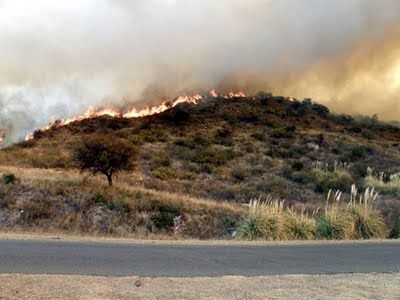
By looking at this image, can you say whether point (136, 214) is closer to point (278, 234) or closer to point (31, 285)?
point (278, 234)

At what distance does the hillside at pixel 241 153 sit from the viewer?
37219 millimetres

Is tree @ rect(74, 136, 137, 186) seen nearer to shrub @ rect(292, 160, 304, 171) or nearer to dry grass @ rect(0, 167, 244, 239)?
dry grass @ rect(0, 167, 244, 239)

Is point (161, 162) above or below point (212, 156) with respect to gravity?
below

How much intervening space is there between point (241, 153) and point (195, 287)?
155 ft

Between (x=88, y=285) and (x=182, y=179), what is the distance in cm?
3348

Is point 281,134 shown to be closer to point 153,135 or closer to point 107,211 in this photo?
point 153,135

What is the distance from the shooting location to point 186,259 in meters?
11.6

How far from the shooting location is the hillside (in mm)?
37219

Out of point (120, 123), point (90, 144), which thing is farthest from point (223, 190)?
point (120, 123)

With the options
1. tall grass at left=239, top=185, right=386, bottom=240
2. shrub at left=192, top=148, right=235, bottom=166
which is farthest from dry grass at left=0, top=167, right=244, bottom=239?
shrub at left=192, top=148, right=235, bottom=166

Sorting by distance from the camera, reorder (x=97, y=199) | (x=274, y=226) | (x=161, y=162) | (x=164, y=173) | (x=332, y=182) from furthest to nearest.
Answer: (x=161, y=162) → (x=164, y=173) → (x=332, y=182) → (x=97, y=199) → (x=274, y=226)

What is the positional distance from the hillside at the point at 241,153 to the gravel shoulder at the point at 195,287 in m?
15.0

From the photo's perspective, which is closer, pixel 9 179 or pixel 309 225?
pixel 309 225

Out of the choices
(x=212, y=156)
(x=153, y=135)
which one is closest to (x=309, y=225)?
(x=212, y=156)
